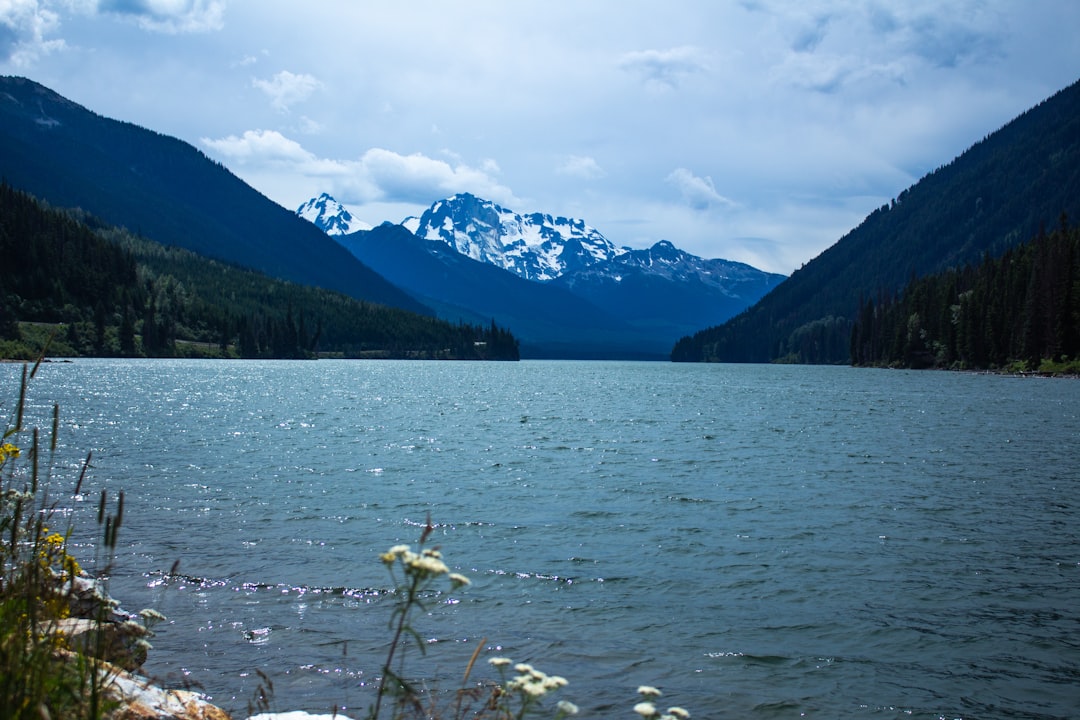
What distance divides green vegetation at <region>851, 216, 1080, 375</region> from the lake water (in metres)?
93.8

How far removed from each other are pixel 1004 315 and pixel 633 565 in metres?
150

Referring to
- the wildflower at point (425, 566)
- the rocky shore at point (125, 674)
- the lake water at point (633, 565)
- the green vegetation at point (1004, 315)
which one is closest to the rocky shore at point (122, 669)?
the rocky shore at point (125, 674)

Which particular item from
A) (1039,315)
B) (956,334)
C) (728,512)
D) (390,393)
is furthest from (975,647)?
(956,334)

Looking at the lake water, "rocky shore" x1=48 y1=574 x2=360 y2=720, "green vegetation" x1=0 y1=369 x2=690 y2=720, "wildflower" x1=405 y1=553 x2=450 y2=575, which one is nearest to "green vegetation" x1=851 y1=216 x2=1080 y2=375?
the lake water

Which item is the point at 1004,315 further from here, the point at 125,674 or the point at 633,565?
the point at 125,674

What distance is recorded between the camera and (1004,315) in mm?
142125

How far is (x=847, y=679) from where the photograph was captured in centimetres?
1290

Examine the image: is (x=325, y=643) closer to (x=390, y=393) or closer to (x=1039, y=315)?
(x=390, y=393)

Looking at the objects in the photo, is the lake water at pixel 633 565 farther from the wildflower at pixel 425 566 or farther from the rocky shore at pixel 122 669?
the wildflower at pixel 425 566

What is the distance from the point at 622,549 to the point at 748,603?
499cm

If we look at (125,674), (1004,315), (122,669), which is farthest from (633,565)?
(1004,315)

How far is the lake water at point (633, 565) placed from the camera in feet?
42.2

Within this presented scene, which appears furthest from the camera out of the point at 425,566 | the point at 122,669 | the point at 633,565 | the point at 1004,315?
the point at 1004,315

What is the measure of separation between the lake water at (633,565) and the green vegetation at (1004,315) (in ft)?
308
